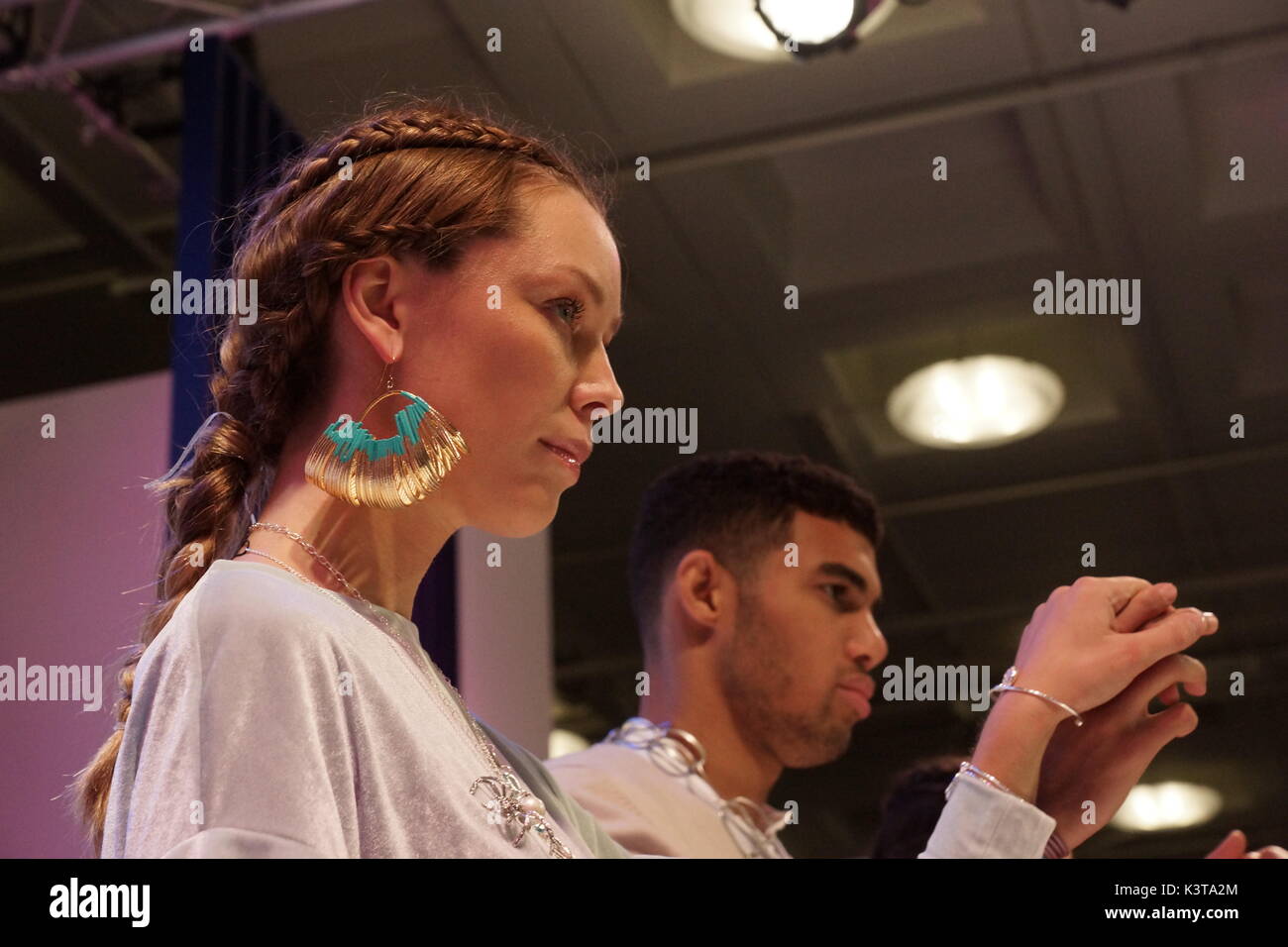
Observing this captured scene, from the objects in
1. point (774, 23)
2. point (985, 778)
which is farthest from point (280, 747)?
point (774, 23)

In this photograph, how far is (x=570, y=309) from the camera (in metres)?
1.05

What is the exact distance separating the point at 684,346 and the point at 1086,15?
5.08 ft

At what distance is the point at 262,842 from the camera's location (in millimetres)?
774

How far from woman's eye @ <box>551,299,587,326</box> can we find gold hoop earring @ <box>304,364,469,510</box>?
0.12 m

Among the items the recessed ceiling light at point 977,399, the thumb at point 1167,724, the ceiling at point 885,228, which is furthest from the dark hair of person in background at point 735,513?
the recessed ceiling light at point 977,399

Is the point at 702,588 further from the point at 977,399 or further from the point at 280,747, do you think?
the point at 977,399

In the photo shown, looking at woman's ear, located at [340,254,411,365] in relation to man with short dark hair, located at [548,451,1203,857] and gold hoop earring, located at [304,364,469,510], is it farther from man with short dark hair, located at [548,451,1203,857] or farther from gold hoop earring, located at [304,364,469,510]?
man with short dark hair, located at [548,451,1203,857]

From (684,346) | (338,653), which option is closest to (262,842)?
(338,653)

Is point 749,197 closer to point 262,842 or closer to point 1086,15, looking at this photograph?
point 1086,15

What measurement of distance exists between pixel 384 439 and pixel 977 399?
12.5 ft

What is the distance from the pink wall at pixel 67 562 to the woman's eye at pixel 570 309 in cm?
113

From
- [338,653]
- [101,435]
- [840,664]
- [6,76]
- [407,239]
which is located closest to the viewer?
[338,653]

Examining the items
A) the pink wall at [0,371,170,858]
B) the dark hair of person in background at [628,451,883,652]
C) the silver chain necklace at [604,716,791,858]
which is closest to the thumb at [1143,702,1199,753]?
the silver chain necklace at [604,716,791,858]

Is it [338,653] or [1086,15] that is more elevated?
[1086,15]
